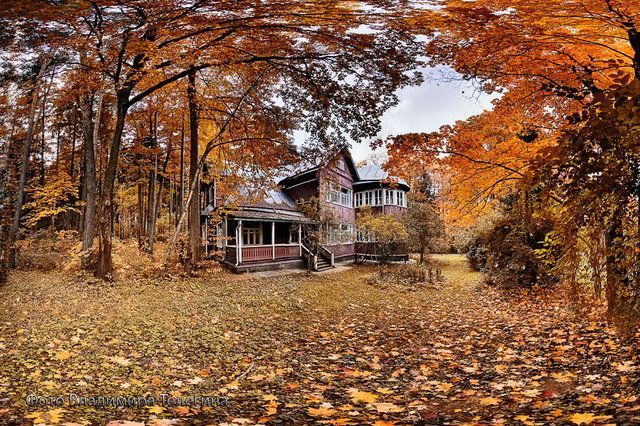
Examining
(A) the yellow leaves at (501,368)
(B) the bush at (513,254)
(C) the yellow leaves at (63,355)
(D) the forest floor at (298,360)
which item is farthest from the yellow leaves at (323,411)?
(B) the bush at (513,254)

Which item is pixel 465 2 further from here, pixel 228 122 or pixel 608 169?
pixel 228 122

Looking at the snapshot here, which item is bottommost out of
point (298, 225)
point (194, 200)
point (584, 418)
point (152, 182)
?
point (584, 418)

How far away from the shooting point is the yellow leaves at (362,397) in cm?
353

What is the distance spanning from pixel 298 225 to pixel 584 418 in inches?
666

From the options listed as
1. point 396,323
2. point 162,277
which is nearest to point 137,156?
point 162,277

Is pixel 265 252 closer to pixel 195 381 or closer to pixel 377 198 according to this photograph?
pixel 377 198

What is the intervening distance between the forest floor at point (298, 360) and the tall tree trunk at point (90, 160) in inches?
62.0

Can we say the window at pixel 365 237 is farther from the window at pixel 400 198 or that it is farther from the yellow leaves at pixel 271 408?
the yellow leaves at pixel 271 408

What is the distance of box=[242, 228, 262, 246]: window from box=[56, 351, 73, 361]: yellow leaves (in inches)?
548

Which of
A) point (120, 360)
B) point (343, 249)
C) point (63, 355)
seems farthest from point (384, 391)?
point (343, 249)

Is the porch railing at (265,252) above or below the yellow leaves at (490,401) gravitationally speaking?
above

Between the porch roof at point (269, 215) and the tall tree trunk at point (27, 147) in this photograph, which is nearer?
the tall tree trunk at point (27, 147)

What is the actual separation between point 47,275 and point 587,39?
11978 millimetres

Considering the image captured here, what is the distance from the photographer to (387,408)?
326 cm
